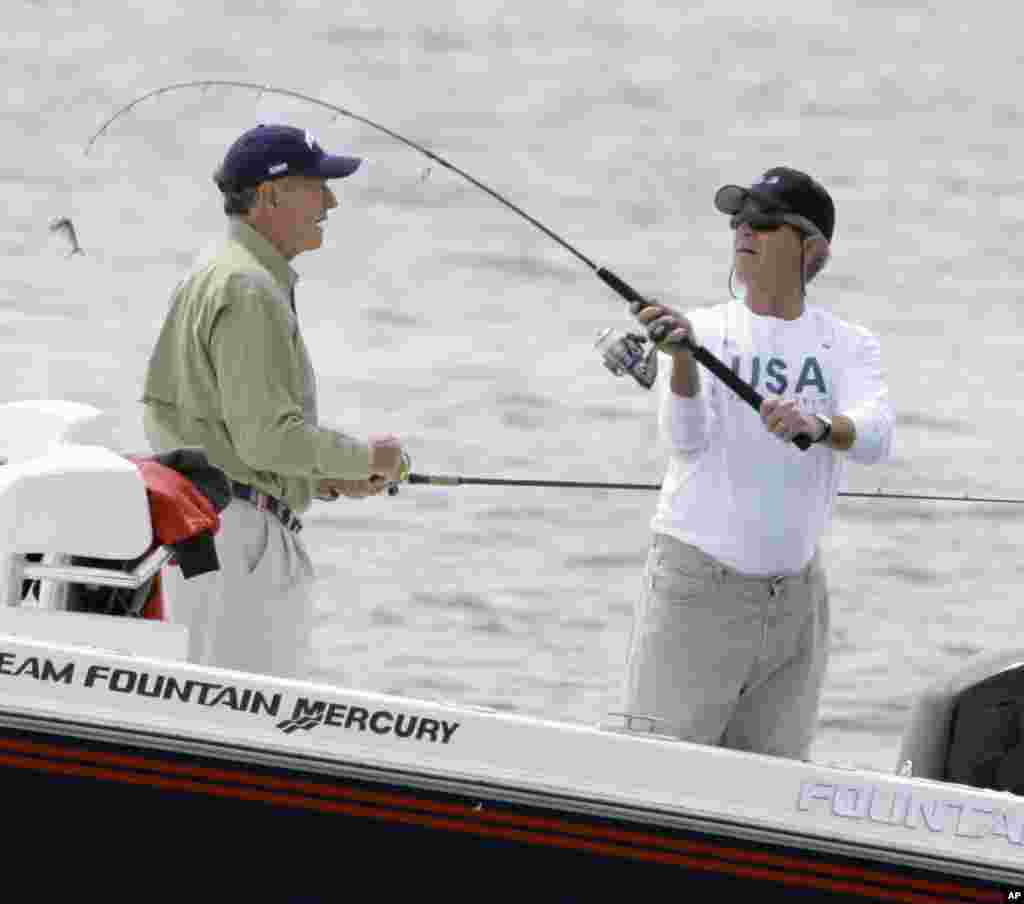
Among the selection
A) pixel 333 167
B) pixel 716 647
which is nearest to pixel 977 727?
pixel 716 647

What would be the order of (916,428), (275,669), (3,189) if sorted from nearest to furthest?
1. (275,669)
2. (916,428)
3. (3,189)

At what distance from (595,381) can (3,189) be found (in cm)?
500

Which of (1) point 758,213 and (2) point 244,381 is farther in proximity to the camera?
(1) point 758,213

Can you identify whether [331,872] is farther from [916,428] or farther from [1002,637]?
[916,428]

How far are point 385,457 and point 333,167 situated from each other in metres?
0.44

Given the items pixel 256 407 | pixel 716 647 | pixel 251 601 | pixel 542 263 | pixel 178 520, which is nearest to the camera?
pixel 178 520

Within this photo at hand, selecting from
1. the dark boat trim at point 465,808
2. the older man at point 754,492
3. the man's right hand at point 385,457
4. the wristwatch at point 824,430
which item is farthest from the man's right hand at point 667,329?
the dark boat trim at point 465,808

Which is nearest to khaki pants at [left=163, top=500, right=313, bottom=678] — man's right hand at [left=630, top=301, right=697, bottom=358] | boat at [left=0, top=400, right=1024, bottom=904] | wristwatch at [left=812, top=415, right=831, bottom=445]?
boat at [left=0, top=400, right=1024, bottom=904]

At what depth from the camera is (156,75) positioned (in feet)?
66.8

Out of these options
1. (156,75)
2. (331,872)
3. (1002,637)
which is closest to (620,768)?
(331,872)

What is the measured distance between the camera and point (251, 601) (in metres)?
4.67

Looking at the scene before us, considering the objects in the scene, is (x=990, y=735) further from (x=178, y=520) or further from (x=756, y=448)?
(x=178, y=520)

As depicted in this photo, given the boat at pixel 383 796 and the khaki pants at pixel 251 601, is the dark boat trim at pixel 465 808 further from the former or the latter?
the khaki pants at pixel 251 601

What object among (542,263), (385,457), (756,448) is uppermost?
(542,263)
